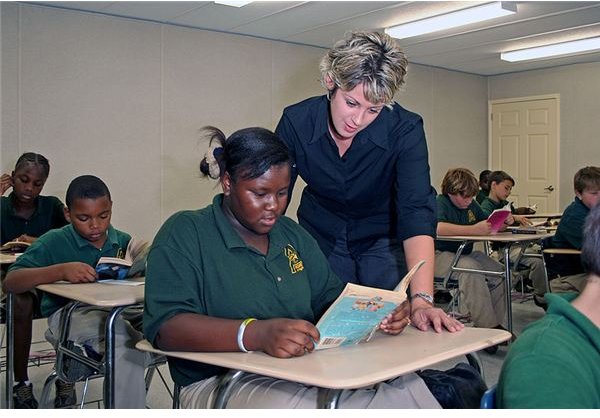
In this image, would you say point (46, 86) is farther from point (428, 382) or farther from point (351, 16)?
point (428, 382)

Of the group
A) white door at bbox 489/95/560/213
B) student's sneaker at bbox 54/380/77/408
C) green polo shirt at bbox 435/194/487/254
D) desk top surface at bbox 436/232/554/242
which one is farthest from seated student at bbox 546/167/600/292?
white door at bbox 489/95/560/213

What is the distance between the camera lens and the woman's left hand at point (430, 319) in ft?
5.83

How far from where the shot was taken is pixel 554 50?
750 centimetres

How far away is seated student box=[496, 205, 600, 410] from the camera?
36.7 inches

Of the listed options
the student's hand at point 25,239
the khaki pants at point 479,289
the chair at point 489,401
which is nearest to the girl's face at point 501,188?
the khaki pants at point 479,289

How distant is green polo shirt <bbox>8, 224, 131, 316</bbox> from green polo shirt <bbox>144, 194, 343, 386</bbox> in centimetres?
126

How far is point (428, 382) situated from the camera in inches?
66.7

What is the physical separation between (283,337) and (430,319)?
52 centimetres

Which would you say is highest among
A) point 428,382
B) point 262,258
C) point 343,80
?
point 343,80

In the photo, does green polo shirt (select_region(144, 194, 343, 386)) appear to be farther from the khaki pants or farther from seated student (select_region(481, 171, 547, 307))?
the khaki pants

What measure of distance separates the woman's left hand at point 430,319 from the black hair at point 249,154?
542 millimetres

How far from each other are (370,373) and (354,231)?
3.02 feet

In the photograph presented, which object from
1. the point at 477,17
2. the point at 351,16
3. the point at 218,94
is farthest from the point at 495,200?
the point at 218,94

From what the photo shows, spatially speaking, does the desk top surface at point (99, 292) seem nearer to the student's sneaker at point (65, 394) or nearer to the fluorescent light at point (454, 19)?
the student's sneaker at point (65, 394)
